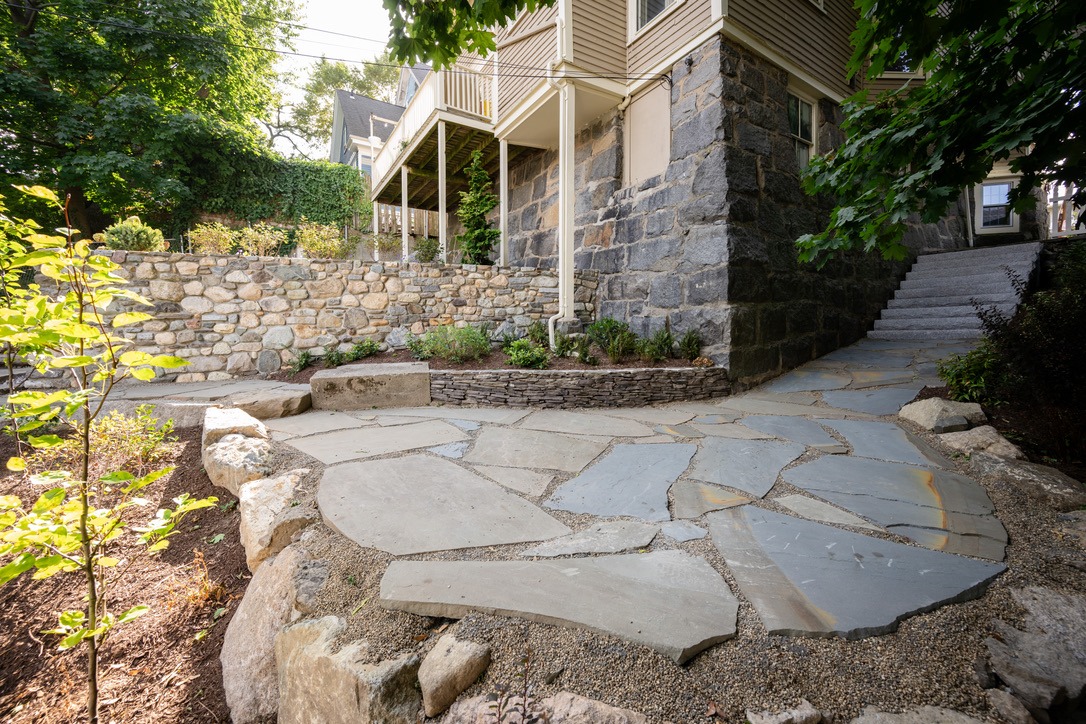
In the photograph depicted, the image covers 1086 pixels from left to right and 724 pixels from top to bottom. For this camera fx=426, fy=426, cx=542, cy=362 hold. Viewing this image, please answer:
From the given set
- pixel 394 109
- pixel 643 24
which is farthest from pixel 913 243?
pixel 394 109

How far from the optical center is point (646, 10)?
5.59 meters

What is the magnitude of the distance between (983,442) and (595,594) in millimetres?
2681

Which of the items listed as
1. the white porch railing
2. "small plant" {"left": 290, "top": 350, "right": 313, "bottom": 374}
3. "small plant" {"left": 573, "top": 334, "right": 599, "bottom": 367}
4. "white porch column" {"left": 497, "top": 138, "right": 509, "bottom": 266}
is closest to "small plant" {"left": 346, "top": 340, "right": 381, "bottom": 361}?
"small plant" {"left": 290, "top": 350, "right": 313, "bottom": 374}

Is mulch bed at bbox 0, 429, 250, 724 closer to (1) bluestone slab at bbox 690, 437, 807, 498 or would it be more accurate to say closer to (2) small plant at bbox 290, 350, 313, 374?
(1) bluestone slab at bbox 690, 437, 807, 498

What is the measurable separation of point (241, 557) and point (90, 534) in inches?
32.1

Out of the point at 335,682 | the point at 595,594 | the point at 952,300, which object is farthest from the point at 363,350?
the point at 952,300

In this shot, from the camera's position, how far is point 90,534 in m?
1.23

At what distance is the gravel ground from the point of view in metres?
0.95

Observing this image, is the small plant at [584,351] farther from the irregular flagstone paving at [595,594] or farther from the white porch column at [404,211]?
the white porch column at [404,211]

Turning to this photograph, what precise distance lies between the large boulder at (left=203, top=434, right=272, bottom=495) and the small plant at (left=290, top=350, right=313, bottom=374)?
2609mm

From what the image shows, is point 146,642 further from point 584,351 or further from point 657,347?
point 657,347

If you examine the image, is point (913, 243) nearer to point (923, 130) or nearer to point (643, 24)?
point (643, 24)

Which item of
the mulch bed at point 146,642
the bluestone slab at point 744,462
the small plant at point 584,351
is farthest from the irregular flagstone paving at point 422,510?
the small plant at point 584,351

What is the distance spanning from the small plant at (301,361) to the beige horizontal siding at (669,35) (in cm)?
538
